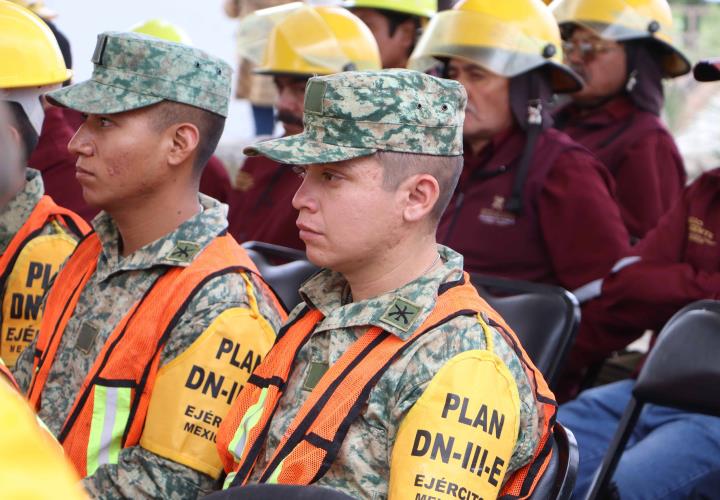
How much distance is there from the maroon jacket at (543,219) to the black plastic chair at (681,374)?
3.30 feet

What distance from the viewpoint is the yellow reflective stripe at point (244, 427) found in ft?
7.43

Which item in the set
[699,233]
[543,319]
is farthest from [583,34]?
[543,319]

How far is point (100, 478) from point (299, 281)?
0.93 metres

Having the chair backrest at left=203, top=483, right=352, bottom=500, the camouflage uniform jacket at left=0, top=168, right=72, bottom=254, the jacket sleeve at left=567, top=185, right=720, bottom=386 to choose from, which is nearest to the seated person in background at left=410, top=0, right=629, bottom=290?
the jacket sleeve at left=567, top=185, right=720, bottom=386

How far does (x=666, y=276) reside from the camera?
3320 mm

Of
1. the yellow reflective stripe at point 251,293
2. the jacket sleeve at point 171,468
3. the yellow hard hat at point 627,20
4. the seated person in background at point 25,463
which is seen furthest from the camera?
the yellow hard hat at point 627,20

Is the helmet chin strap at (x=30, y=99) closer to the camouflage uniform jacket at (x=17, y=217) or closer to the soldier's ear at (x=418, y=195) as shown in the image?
the camouflage uniform jacket at (x=17, y=217)

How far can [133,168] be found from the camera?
272 cm

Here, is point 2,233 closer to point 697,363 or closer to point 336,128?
point 336,128

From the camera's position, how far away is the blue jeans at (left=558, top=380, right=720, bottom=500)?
2918mm

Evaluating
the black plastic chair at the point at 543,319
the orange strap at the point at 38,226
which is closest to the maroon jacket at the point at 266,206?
the orange strap at the point at 38,226

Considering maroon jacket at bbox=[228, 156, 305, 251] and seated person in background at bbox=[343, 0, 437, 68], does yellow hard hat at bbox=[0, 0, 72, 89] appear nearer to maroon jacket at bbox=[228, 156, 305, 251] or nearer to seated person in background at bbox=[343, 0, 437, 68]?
maroon jacket at bbox=[228, 156, 305, 251]

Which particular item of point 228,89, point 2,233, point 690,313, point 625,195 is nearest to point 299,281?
point 228,89

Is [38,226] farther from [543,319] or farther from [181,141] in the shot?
[543,319]
